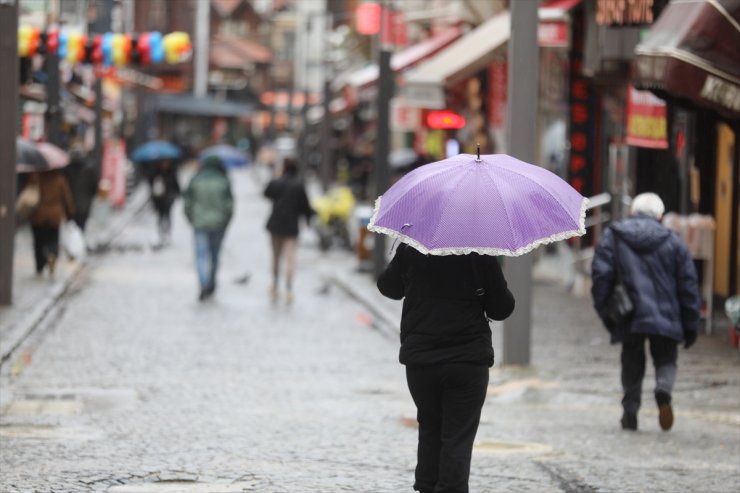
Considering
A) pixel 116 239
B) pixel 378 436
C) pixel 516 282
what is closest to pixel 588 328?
pixel 516 282

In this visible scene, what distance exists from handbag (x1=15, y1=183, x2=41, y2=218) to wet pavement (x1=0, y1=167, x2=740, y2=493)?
1.55m

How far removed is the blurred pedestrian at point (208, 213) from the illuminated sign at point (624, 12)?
205 inches

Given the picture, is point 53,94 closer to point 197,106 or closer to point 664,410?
point 664,410

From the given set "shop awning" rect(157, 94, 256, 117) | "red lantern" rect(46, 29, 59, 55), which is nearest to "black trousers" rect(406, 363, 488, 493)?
"red lantern" rect(46, 29, 59, 55)

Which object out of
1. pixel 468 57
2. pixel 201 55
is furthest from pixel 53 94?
pixel 201 55

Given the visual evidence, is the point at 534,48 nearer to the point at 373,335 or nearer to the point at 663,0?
the point at 373,335

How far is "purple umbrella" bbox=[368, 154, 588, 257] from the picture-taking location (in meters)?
6.90

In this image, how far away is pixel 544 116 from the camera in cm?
2975

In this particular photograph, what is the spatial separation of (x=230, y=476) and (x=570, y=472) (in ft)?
6.45

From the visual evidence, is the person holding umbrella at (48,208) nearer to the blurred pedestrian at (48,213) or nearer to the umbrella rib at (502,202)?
the blurred pedestrian at (48,213)

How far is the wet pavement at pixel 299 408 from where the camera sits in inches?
372

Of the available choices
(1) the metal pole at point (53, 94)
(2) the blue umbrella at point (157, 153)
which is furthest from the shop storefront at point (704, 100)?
(2) the blue umbrella at point (157, 153)

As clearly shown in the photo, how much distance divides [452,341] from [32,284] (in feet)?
50.8

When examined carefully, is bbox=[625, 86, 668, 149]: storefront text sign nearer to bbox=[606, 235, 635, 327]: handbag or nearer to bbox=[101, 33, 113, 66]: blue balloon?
bbox=[606, 235, 635, 327]: handbag
